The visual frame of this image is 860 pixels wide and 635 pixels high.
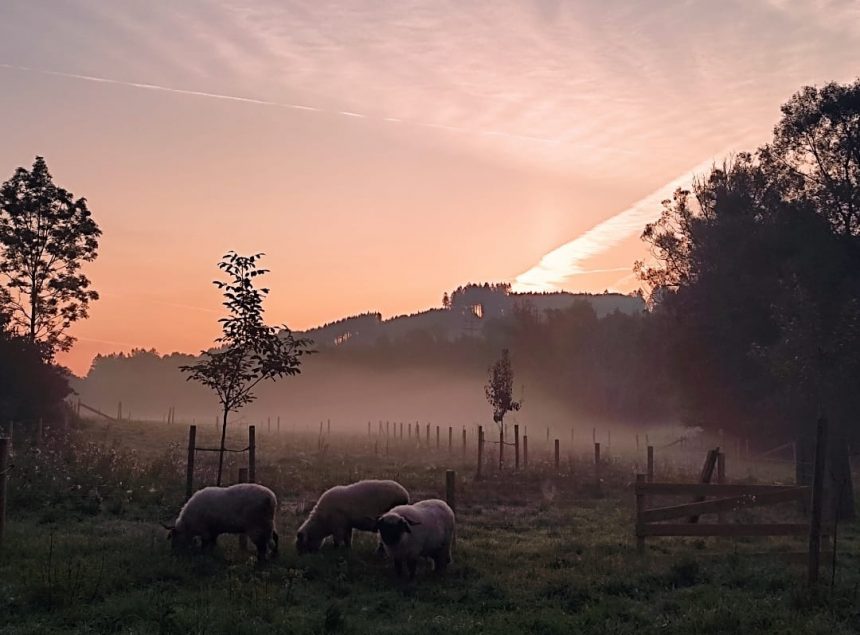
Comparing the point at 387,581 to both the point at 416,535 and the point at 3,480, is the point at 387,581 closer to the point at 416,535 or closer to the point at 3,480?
the point at 416,535

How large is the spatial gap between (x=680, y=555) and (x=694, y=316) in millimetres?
20229

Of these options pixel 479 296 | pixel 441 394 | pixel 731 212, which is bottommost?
pixel 441 394

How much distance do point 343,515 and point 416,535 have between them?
2.62 m

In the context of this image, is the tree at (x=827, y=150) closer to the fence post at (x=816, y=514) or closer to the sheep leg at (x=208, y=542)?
the fence post at (x=816, y=514)

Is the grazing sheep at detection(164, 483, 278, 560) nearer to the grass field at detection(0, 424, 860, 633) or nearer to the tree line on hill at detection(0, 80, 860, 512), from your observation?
the grass field at detection(0, 424, 860, 633)

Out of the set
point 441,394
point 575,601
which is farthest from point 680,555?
point 441,394

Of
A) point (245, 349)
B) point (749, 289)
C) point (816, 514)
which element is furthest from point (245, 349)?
point (749, 289)

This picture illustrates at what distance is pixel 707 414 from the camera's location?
3975cm

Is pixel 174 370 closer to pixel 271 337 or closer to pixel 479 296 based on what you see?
pixel 479 296

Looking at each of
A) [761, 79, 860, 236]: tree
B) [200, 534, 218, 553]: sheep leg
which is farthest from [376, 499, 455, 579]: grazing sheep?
[761, 79, 860, 236]: tree

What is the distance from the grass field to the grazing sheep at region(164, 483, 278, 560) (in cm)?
40

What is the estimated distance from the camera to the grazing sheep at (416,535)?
12.5m

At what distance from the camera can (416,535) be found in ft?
41.5

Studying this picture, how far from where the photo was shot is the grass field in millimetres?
9781
